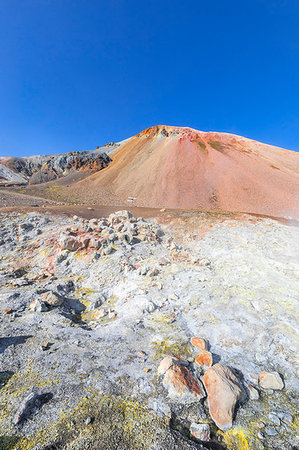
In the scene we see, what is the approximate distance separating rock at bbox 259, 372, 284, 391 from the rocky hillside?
225 ft

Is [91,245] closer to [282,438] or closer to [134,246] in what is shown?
[134,246]

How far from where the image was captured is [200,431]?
9.84 ft

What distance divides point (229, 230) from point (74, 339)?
10.2 m

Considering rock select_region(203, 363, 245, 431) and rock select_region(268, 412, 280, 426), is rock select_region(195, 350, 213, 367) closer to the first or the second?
rock select_region(203, 363, 245, 431)

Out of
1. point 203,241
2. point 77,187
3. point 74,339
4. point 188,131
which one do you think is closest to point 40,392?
point 74,339

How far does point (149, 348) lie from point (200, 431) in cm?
187

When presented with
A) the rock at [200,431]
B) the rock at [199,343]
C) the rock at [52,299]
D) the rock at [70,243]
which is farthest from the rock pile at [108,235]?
the rock at [200,431]

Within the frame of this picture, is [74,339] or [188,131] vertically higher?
[188,131]

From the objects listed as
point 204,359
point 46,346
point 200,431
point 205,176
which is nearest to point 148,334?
point 204,359

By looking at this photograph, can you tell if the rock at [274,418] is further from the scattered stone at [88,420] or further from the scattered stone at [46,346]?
the scattered stone at [46,346]

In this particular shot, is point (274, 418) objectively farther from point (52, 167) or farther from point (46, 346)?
point (52, 167)

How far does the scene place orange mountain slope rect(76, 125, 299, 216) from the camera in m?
36.9

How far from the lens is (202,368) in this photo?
13.5 ft

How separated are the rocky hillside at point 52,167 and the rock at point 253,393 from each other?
68612mm
